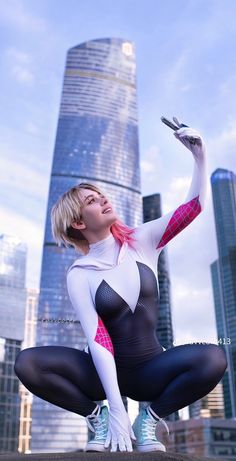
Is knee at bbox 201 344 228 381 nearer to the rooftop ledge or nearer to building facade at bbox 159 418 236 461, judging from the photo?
the rooftop ledge

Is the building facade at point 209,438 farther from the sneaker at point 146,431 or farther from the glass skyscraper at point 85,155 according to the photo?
the sneaker at point 146,431

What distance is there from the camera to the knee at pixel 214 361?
2.61 meters

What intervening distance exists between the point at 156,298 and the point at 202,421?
62.3 meters

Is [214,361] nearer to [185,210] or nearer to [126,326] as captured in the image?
[126,326]

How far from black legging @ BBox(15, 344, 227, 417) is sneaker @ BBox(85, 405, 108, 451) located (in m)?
0.07

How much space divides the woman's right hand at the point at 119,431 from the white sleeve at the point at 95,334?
0.15ft

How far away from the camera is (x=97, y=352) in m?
2.79

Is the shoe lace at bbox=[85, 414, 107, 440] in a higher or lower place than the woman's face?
lower

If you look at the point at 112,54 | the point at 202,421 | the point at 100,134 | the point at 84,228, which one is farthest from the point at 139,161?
the point at 84,228

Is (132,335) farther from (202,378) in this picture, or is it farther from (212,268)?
(212,268)

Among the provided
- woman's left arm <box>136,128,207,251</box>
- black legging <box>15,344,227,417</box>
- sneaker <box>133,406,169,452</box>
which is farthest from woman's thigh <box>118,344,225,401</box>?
woman's left arm <box>136,128,207,251</box>

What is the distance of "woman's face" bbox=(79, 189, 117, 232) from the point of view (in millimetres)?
3184

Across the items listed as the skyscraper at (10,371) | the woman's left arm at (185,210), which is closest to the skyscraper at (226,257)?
the skyscraper at (10,371)

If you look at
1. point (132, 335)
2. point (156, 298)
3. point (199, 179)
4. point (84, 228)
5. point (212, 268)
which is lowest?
point (132, 335)
